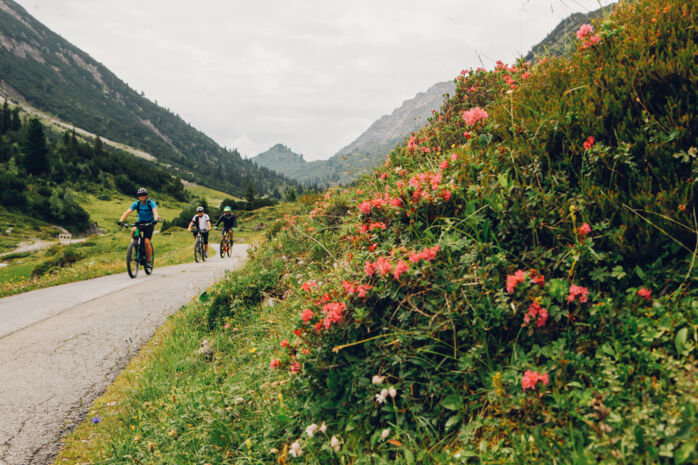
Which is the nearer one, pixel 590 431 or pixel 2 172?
pixel 590 431

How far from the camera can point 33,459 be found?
3.28 metres

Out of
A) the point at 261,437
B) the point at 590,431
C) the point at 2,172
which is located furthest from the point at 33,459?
the point at 2,172

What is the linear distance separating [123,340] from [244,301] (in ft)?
6.99

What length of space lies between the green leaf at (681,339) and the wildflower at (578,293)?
0.45m

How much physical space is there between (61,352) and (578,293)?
22.4ft

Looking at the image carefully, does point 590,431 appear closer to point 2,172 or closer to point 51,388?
point 51,388

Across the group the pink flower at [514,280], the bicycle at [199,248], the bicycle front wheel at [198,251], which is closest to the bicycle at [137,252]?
the bicycle front wheel at [198,251]

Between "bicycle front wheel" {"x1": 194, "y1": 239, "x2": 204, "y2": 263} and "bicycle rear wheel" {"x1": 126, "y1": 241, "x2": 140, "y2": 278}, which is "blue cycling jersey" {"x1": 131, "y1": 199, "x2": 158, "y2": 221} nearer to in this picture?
"bicycle rear wheel" {"x1": 126, "y1": 241, "x2": 140, "y2": 278}

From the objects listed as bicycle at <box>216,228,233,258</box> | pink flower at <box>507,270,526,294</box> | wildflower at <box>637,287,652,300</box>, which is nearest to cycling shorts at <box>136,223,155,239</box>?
bicycle at <box>216,228,233,258</box>

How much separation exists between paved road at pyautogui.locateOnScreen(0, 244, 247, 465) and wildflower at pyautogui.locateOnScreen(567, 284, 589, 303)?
4527mm

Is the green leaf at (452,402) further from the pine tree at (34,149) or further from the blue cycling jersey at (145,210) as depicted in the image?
the pine tree at (34,149)

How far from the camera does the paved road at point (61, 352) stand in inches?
145

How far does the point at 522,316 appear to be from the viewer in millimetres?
2418

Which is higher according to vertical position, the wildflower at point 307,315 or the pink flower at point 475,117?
the pink flower at point 475,117
